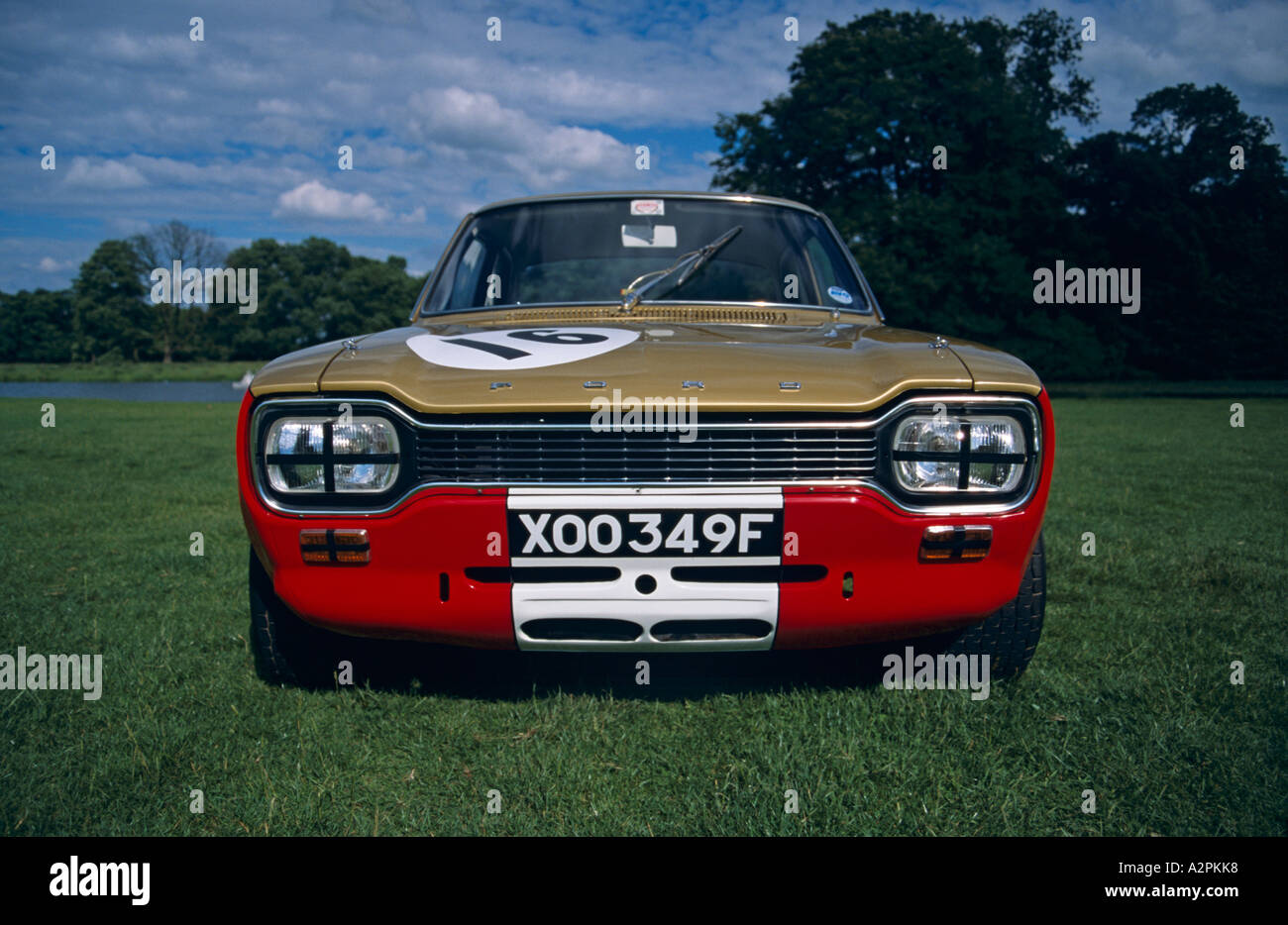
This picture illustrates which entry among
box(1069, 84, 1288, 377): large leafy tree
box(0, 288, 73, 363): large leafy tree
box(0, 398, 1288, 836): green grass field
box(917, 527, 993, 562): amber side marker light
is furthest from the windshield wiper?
box(0, 288, 73, 363): large leafy tree

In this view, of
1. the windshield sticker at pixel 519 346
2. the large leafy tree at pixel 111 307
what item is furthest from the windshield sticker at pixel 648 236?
the large leafy tree at pixel 111 307

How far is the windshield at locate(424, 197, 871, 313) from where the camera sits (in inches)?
129

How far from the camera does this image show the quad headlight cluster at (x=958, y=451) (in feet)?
6.80

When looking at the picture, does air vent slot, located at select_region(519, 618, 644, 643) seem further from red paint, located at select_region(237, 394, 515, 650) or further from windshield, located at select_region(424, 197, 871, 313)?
windshield, located at select_region(424, 197, 871, 313)

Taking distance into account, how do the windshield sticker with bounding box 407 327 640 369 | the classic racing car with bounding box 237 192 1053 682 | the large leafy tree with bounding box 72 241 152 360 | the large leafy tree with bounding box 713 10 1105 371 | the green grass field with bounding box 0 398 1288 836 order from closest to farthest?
the green grass field with bounding box 0 398 1288 836, the classic racing car with bounding box 237 192 1053 682, the windshield sticker with bounding box 407 327 640 369, the large leafy tree with bounding box 713 10 1105 371, the large leafy tree with bounding box 72 241 152 360

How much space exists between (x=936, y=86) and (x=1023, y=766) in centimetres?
2515

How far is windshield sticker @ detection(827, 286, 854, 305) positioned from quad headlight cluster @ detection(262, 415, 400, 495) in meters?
1.84

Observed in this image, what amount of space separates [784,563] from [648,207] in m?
1.90

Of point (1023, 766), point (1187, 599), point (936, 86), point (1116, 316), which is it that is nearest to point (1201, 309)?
point (1116, 316)

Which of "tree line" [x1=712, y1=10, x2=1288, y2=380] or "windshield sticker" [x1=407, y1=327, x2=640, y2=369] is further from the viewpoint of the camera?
"tree line" [x1=712, y1=10, x2=1288, y2=380]

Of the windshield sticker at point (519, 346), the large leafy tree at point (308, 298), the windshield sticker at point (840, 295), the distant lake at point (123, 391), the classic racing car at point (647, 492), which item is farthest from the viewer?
the large leafy tree at point (308, 298)

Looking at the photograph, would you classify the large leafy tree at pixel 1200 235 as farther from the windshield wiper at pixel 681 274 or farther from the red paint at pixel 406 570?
the red paint at pixel 406 570

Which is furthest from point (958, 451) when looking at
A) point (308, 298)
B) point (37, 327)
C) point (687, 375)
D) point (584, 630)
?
point (308, 298)
